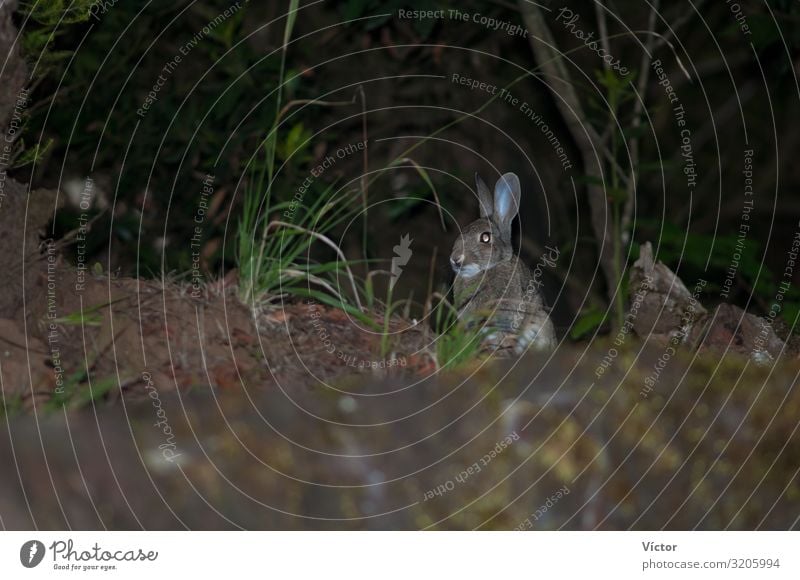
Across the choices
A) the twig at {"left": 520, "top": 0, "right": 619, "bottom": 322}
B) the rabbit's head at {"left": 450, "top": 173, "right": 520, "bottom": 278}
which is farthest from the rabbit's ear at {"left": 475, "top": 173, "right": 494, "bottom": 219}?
the twig at {"left": 520, "top": 0, "right": 619, "bottom": 322}

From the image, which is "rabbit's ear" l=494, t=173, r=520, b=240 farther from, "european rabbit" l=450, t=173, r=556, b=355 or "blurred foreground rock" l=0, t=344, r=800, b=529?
"blurred foreground rock" l=0, t=344, r=800, b=529

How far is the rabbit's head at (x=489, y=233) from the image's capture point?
3156 millimetres

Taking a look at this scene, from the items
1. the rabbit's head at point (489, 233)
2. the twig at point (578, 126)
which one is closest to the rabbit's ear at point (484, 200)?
the rabbit's head at point (489, 233)

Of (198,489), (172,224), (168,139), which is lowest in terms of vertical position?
(198,489)

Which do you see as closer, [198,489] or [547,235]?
[198,489]

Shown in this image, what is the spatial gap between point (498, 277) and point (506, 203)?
0.27 m

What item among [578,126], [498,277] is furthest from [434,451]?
[578,126]

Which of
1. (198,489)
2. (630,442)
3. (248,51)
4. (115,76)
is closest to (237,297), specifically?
(198,489)

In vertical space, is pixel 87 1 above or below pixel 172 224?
above

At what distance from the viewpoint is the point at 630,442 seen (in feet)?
7.54

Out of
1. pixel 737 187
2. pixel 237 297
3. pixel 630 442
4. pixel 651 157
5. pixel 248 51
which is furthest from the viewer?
pixel 737 187

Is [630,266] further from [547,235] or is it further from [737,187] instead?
[737,187]

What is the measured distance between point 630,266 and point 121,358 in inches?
75.1

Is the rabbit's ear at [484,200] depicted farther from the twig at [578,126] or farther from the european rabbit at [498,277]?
the twig at [578,126]
